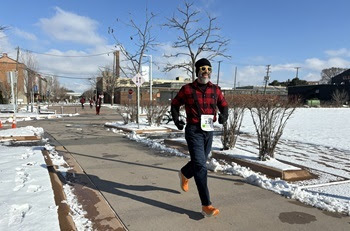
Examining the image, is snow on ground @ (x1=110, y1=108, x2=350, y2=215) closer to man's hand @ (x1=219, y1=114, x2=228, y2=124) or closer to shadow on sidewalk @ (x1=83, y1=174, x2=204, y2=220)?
man's hand @ (x1=219, y1=114, x2=228, y2=124)

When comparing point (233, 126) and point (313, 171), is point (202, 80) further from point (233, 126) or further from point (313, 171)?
point (233, 126)

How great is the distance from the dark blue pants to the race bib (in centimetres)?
7

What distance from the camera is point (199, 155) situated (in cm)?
374

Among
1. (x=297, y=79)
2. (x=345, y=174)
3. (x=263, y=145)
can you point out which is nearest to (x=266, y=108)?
(x=263, y=145)

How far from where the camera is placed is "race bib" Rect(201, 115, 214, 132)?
375 centimetres

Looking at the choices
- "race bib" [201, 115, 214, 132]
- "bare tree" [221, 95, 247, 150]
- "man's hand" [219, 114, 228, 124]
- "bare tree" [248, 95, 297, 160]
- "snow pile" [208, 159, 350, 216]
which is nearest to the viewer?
"race bib" [201, 115, 214, 132]

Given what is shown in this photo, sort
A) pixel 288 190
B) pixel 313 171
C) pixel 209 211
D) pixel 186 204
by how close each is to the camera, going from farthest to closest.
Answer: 1. pixel 313 171
2. pixel 288 190
3. pixel 186 204
4. pixel 209 211

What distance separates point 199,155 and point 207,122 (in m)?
0.43

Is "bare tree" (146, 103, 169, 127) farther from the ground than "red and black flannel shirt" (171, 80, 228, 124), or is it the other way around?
"red and black flannel shirt" (171, 80, 228, 124)

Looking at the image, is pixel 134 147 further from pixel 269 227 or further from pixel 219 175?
pixel 269 227

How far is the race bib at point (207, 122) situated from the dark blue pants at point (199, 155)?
7 centimetres

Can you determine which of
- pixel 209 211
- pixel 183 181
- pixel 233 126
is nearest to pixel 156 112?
pixel 233 126

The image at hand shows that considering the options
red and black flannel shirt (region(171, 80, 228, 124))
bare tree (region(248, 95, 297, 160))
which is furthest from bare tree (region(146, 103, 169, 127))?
red and black flannel shirt (region(171, 80, 228, 124))

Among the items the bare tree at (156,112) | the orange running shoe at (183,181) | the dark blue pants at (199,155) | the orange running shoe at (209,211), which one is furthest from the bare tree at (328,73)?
the orange running shoe at (209,211)
